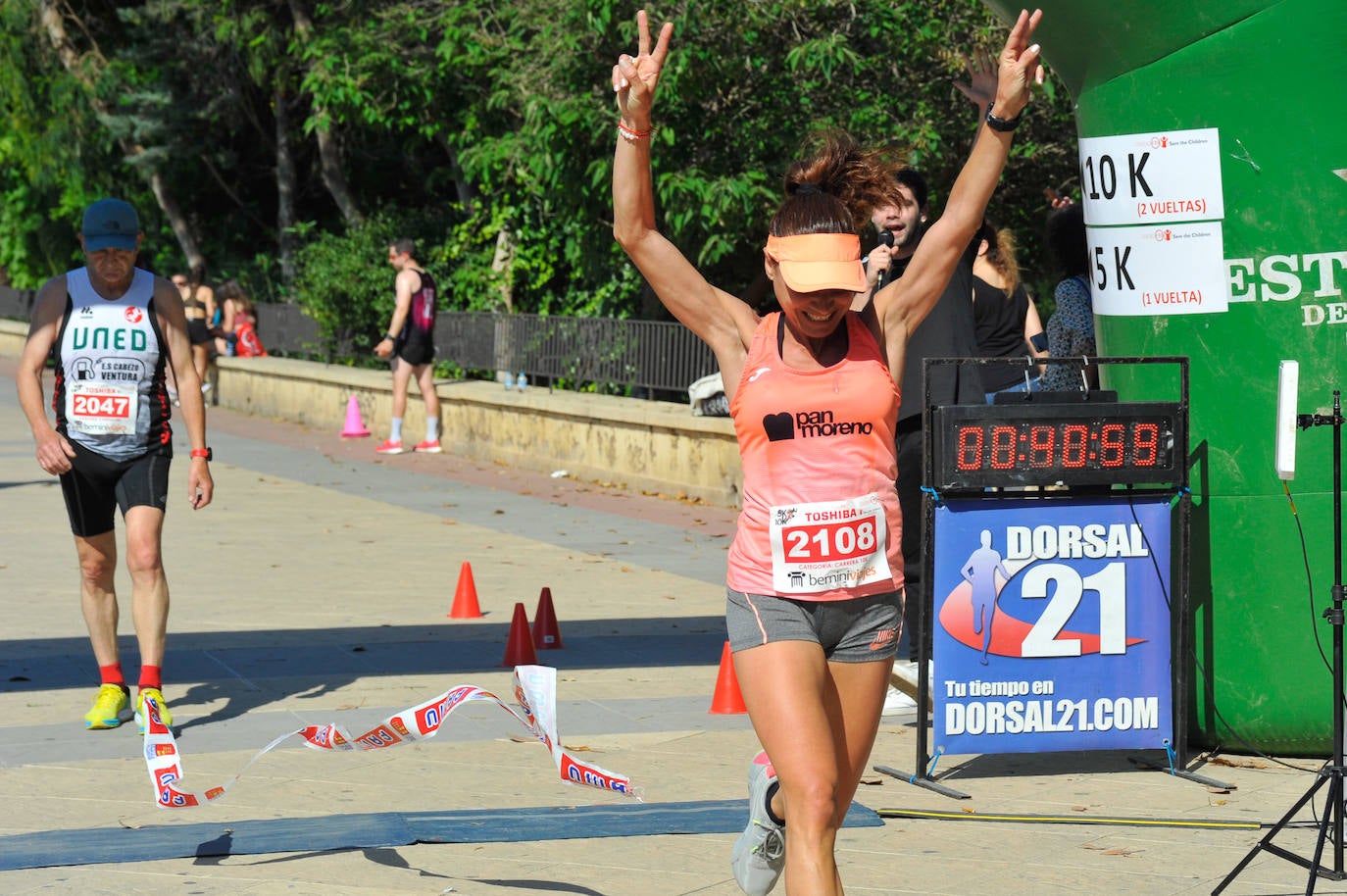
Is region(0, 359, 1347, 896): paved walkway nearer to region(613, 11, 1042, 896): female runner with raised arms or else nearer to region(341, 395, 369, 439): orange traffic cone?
region(613, 11, 1042, 896): female runner with raised arms

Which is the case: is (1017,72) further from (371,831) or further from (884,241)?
(371,831)

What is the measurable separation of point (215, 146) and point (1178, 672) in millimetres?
23569

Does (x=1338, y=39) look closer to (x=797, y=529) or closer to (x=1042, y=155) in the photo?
(x=797, y=529)

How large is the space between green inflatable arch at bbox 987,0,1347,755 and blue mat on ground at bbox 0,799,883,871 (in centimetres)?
168

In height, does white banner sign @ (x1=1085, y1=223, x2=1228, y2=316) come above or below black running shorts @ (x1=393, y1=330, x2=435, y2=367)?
above

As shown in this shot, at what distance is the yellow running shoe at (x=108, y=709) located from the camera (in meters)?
6.63

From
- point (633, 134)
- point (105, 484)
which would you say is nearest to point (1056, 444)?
point (633, 134)

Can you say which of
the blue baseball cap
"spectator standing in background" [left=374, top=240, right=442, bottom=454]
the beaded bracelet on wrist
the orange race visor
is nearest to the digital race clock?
the orange race visor

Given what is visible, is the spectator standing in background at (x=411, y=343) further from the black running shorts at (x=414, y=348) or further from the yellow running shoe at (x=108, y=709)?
the yellow running shoe at (x=108, y=709)

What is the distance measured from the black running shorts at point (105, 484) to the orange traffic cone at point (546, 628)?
2146 millimetres

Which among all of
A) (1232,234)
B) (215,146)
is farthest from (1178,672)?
(215,146)

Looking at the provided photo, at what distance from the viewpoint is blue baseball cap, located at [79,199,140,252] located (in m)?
6.64

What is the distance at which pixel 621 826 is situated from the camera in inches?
212

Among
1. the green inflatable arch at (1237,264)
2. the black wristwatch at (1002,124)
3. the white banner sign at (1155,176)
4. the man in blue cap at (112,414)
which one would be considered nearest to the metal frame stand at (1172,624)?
the green inflatable arch at (1237,264)
